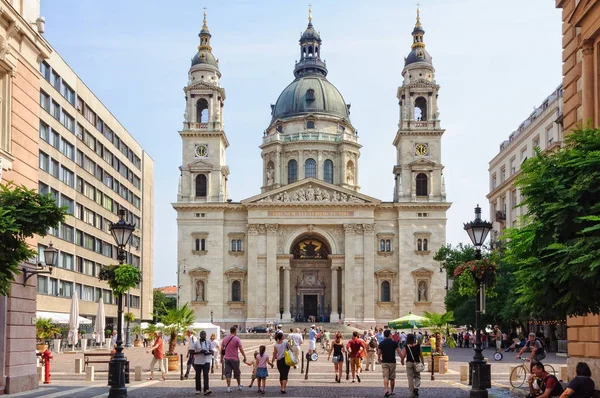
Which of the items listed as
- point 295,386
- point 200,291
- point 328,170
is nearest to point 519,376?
point 295,386

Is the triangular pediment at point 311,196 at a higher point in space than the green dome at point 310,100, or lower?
lower

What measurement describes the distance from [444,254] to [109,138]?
2980 cm

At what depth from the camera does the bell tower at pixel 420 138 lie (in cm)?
8906

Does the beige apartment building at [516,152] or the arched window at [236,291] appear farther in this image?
the arched window at [236,291]

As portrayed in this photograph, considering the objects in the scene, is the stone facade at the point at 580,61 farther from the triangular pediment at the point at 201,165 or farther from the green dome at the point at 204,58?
the green dome at the point at 204,58

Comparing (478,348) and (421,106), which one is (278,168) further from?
(478,348)

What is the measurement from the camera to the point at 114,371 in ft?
68.8

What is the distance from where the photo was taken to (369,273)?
87.4 meters

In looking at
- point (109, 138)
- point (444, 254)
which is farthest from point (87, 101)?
point (444, 254)

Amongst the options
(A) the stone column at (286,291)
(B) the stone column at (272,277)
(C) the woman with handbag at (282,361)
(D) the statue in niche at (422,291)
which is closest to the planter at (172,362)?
(C) the woman with handbag at (282,361)

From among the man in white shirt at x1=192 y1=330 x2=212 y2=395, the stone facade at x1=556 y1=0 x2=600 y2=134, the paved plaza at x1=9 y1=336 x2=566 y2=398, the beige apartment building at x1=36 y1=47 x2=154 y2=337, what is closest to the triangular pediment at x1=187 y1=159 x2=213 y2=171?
the beige apartment building at x1=36 y1=47 x2=154 y2=337

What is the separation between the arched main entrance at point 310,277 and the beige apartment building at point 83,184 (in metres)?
16.0

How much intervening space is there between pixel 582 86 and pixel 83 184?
51.8 m

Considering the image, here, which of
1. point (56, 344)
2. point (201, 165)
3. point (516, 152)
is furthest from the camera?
point (201, 165)
